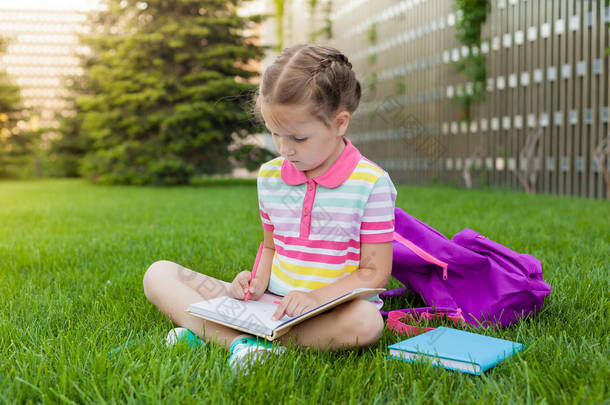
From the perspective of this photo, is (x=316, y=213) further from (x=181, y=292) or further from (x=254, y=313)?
(x=181, y=292)

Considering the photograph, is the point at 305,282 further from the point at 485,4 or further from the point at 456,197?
the point at 485,4

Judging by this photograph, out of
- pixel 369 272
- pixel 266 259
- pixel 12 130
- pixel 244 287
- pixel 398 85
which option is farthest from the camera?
pixel 12 130

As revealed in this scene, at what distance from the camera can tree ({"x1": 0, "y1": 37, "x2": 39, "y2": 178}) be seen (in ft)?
48.2

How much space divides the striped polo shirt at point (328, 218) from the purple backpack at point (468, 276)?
11.6 inches

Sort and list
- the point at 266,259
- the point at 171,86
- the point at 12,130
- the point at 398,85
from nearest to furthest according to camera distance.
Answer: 1. the point at 266,259
2. the point at 398,85
3. the point at 171,86
4. the point at 12,130

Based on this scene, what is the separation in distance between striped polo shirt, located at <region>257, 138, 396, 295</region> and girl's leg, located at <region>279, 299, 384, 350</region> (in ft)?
0.42

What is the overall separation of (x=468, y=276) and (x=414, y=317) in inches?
9.0

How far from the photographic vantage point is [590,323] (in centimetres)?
161

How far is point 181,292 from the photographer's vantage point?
170 cm

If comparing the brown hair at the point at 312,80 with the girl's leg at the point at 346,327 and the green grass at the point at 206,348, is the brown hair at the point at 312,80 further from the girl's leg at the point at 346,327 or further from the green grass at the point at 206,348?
the green grass at the point at 206,348

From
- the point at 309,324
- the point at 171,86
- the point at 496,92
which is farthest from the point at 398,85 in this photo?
the point at 309,324

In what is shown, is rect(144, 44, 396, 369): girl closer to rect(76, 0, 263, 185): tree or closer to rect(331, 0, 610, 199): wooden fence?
rect(331, 0, 610, 199): wooden fence

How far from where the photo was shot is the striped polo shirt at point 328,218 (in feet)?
5.01

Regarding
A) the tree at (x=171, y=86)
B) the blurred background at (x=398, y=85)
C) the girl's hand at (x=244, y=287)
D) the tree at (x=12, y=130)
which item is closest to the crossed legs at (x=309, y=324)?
the girl's hand at (x=244, y=287)
